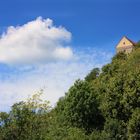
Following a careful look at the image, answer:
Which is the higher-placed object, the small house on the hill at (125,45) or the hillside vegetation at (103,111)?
the small house on the hill at (125,45)

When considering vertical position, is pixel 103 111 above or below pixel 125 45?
below

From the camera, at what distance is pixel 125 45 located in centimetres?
19412

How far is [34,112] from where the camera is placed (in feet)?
183

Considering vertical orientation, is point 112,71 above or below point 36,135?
above

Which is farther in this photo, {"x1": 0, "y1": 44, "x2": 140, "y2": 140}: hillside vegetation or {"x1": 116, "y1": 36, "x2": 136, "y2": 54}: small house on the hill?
{"x1": 116, "y1": 36, "x2": 136, "y2": 54}: small house on the hill

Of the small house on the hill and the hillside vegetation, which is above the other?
the small house on the hill

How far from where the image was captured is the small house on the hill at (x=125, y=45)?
628 ft

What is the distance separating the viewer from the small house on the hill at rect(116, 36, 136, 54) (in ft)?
628

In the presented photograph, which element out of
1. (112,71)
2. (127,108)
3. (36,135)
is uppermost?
(112,71)

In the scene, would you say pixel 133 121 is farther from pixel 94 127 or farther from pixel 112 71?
pixel 112 71

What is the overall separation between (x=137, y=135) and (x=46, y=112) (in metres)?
23.9

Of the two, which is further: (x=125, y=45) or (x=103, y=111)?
(x=125, y=45)

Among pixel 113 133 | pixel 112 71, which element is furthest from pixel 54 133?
pixel 112 71

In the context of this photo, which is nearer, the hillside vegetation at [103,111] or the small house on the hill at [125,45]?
the hillside vegetation at [103,111]
